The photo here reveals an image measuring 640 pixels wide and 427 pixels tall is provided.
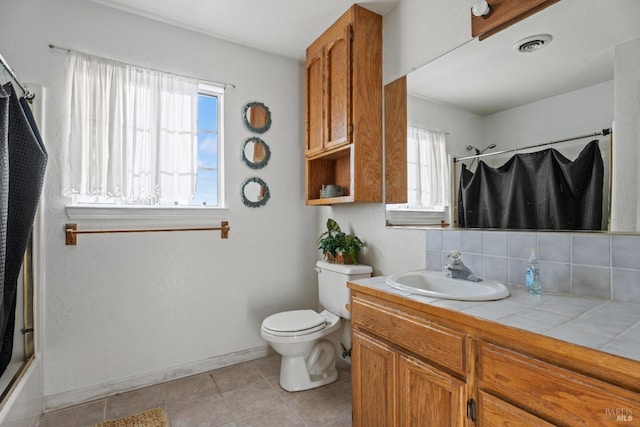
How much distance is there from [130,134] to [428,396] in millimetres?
2274

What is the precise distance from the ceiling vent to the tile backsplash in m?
0.81

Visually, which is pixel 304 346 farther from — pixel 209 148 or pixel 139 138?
pixel 139 138

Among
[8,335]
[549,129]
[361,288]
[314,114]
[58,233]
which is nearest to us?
[549,129]

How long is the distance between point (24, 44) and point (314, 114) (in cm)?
183

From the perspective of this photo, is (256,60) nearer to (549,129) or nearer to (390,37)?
(390,37)

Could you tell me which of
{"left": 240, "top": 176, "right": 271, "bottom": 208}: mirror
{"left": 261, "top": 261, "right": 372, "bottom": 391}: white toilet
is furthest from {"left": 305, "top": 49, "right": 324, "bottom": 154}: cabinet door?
{"left": 261, "top": 261, "right": 372, "bottom": 391}: white toilet

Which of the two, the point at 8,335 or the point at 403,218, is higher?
the point at 403,218

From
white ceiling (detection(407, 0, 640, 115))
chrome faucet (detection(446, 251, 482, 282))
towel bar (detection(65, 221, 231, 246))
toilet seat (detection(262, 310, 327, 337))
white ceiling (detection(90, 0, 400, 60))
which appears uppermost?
white ceiling (detection(90, 0, 400, 60))

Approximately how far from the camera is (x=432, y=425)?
1.11 metres

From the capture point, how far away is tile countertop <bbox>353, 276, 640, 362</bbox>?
2.57ft

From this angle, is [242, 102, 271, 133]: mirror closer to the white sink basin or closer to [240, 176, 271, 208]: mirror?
[240, 176, 271, 208]: mirror

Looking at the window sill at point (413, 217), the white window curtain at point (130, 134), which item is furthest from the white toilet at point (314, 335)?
the white window curtain at point (130, 134)

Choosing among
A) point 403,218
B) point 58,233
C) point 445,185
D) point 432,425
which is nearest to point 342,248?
point 403,218

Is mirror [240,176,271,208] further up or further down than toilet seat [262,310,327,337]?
further up
